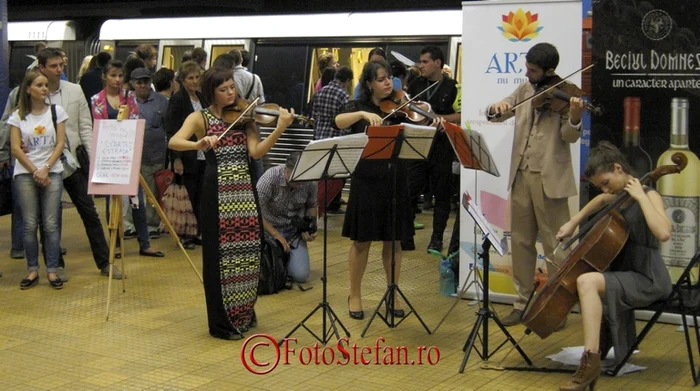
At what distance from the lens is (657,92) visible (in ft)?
19.5

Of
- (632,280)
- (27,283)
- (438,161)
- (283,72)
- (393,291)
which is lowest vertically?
(27,283)

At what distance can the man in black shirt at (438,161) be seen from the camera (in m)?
8.41

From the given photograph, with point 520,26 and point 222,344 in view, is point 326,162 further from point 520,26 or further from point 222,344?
point 520,26

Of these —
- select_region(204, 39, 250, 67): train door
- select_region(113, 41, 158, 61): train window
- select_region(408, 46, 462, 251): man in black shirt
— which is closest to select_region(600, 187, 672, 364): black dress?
select_region(408, 46, 462, 251): man in black shirt

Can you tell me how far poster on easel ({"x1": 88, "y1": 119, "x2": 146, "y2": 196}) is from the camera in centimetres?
677

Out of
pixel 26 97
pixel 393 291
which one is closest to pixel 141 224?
pixel 26 97

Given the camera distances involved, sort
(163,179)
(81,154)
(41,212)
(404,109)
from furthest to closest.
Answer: (163,179) < (81,154) < (41,212) < (404,109)

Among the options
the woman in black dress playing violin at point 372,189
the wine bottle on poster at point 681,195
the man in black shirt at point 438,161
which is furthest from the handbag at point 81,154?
the wine bottle on poster at point 681,195

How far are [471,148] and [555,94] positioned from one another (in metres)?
0.60

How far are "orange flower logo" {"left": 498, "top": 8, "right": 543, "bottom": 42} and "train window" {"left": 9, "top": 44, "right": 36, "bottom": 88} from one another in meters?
11.0

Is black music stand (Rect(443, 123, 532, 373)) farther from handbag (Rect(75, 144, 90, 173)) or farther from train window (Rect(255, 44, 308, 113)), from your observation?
train window (Rect(255, 44, 308, 113))

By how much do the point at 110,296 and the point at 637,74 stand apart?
12.7ft

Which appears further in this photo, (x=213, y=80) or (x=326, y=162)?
(x=213, y=80)

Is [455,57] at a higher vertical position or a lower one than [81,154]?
higher
